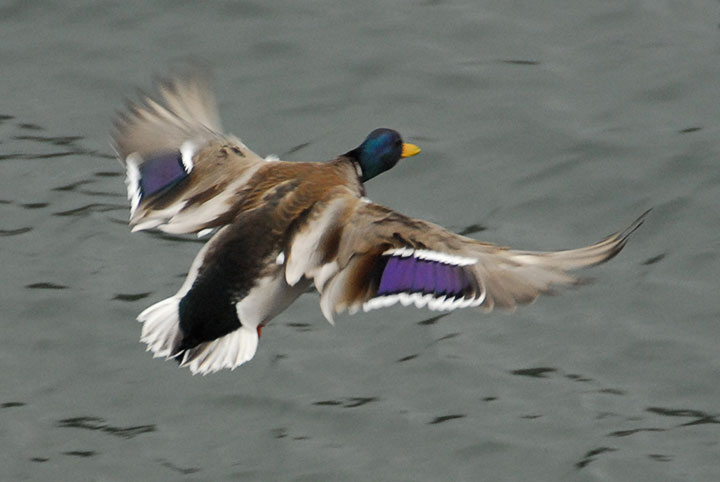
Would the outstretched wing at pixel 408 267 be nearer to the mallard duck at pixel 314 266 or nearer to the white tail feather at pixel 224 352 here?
the mallard duck at pixel 314 266

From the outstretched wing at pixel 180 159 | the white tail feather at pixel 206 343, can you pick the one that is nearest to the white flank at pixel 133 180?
the outstretched wing at pixel 180 159

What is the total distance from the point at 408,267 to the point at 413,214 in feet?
8.16

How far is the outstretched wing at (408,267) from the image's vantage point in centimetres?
667

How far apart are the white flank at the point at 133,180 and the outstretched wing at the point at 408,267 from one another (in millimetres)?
996

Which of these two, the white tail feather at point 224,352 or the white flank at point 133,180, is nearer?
the white tail feather at point 224,352

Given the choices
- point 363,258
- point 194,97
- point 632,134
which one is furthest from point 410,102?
point 363,258

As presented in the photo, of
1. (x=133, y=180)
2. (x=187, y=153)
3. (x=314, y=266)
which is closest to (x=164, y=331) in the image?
(x=314, y=266)

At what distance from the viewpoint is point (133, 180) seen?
757cm

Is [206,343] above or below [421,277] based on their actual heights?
below

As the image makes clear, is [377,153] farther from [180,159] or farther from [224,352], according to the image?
[224,352]

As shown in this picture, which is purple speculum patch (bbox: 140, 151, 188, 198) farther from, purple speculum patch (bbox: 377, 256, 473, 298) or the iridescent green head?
purple speculum patch (bbox: 377, 256, 473, 298)

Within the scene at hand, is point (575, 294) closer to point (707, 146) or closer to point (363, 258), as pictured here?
point (707, 146)

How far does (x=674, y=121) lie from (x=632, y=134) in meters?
0.28

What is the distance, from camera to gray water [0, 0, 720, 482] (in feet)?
26.3
